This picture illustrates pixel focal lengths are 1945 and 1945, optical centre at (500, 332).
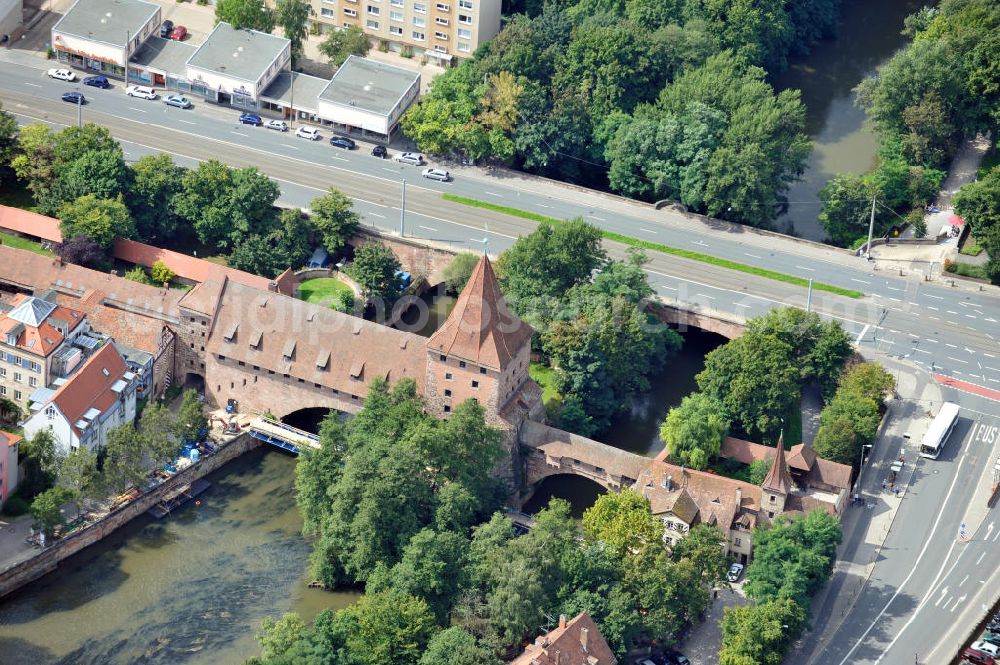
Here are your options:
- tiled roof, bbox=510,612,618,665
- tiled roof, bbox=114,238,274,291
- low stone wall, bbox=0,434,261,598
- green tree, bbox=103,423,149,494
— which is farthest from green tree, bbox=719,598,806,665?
tiled roof, bbox=114,238,274,291

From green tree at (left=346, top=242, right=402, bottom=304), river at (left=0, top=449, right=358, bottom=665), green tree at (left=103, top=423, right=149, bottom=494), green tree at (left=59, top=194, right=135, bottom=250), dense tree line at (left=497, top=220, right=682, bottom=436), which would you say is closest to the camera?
river at (left=0, top=449, right=358, bottom=665)

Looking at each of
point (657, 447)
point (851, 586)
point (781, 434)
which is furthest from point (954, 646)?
point (657, 447)

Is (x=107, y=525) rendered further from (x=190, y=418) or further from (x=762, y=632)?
(x=762, y=632)

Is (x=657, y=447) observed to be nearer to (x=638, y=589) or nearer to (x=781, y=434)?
(x=781, y=434)

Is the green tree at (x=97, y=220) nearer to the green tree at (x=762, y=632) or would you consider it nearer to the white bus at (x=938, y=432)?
the green tree at (x=762, y=632)

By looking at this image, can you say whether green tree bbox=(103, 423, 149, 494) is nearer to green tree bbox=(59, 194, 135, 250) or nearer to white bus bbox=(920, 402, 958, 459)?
green tree bbox=(59, 194, 135, 250)

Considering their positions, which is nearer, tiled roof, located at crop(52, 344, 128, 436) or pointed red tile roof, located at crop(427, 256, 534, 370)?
pointed red tile roof, located at crop(427, 256, 534, 370)

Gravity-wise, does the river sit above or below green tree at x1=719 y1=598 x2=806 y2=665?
below
